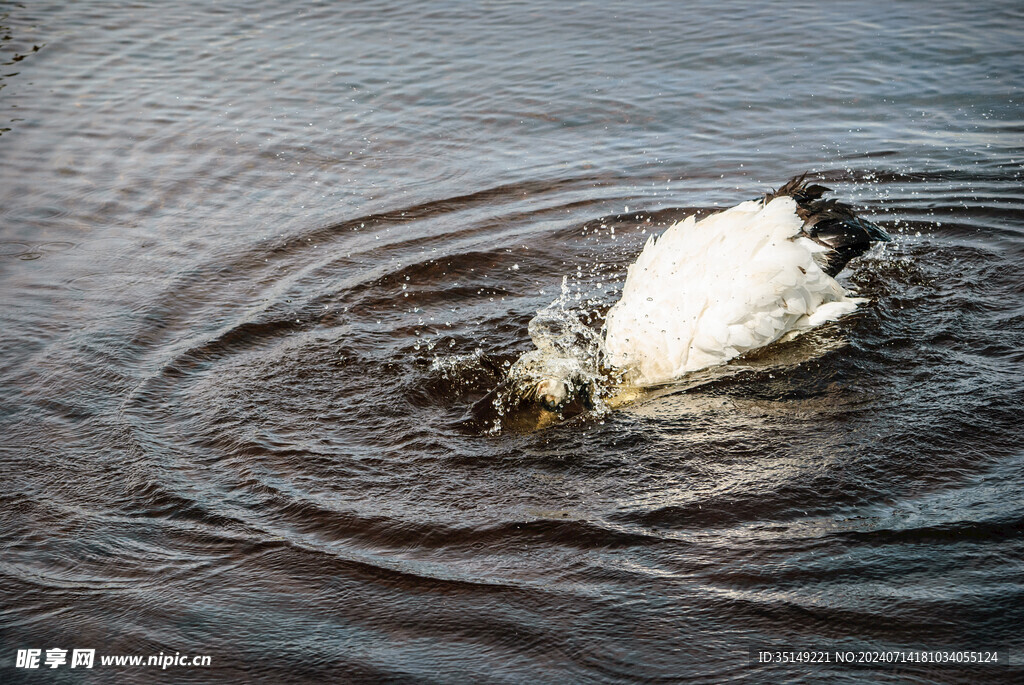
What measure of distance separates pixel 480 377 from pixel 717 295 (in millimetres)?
1643

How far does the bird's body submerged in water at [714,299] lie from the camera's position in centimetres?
643

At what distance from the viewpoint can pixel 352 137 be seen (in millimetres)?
10922

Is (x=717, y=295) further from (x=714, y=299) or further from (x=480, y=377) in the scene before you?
(x=480, y=377)

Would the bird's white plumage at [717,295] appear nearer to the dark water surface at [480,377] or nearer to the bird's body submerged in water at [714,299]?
the bird's body submerged in water at [714,299]

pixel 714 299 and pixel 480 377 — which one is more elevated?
pixel 714 299

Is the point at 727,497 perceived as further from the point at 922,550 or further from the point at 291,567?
the point at 291,567

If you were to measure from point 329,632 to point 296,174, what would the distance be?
6473mm

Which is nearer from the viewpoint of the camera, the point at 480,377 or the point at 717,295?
the point at 717,295

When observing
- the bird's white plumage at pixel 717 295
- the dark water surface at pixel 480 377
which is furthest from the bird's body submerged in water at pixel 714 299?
the dark water surface at pixel 480 377

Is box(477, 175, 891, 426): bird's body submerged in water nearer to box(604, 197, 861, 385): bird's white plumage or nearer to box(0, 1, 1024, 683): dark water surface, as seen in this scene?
box(604, 197, 861, 385): bird's white plumage

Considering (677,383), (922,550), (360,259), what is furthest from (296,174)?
(922,550)

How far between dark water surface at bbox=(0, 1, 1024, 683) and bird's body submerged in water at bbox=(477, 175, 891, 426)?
27cm

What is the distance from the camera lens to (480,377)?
6680 mm

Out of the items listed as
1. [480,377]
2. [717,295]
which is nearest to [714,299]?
[717,295]
